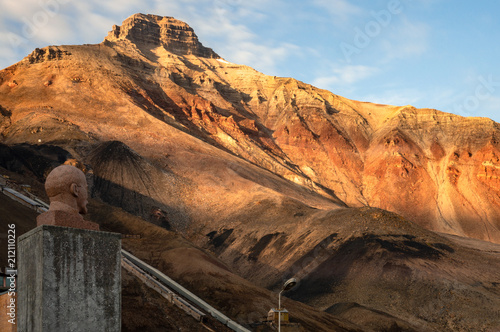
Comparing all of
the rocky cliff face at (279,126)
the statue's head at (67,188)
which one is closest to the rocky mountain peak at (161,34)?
the rocky cliff face at (279,126)

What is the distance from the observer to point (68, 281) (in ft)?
27.0

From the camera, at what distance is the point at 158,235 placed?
133 feet

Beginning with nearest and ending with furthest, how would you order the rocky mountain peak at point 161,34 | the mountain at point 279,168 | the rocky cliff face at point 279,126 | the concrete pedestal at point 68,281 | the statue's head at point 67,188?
1. the concrete pedestal at point 68,281
2. the statue's head at point 67,188
3. the mountain at point 279,168
4. the rocky cliff face at point 279,126
5. the rocky mountain peak at point 161,34

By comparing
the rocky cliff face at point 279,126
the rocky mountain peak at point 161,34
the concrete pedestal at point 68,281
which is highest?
the rocky mountain peak at point 161,34

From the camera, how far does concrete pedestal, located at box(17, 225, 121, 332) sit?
318 inches

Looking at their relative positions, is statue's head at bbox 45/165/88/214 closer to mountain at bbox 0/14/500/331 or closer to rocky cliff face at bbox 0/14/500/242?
mountain at bbox 0/14/500/331

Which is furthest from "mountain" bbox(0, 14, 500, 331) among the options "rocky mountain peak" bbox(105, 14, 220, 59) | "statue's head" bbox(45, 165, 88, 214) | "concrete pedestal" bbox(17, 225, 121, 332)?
"concrete pedestal" bbox(17, 225, 121, 332)

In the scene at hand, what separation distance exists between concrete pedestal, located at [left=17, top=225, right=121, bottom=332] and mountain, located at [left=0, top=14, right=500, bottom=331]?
21.4 m

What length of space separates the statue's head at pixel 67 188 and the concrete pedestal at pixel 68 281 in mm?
982

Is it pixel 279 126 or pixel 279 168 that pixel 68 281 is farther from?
pixel 279 126

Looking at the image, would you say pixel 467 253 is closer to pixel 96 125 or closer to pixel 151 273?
pixel 151 273

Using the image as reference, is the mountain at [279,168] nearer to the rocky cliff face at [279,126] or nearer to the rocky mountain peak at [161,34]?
the rocky cliff face at [279,126]

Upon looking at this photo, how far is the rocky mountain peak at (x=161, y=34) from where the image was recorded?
122m

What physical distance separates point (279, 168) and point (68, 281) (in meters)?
74.5
